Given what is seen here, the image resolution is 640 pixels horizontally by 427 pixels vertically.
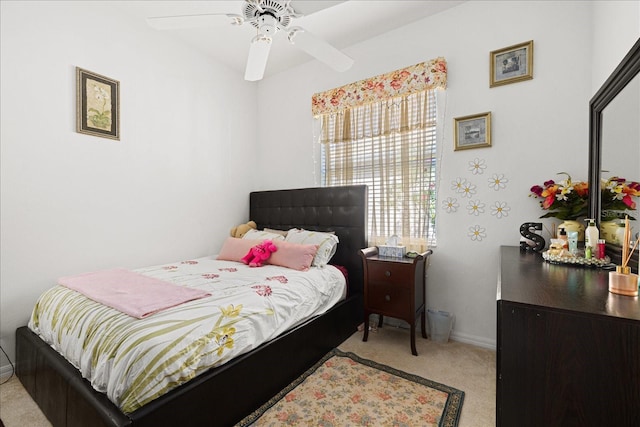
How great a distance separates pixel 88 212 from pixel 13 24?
1.34 meters

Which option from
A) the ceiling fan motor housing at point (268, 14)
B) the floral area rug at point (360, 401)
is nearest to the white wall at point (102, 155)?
the ceiling fan motor housing at point (268, 14)

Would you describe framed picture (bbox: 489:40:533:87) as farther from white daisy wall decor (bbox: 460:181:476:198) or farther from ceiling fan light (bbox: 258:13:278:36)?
ceiling fan light (bbox: 258:13:278:36)

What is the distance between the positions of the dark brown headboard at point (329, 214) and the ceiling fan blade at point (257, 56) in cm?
128

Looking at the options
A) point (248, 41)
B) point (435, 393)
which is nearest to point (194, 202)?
point (248, 41)

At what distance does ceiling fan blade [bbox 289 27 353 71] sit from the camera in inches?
67.8

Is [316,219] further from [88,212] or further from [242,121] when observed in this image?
[88,212]

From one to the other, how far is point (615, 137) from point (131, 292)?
108 inches

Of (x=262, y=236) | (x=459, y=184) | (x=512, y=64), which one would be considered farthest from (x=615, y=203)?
(x=262, y=236)

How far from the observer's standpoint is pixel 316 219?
3047 millimetres

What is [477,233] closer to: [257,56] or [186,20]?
[257,56]

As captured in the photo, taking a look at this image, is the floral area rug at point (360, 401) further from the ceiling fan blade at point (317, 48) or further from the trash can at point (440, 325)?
the ceiling fan blade at point (317, 48)

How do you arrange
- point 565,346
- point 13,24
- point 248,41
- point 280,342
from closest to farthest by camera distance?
point 565,346 < point 280,342 < point 13,24 < point 248,41

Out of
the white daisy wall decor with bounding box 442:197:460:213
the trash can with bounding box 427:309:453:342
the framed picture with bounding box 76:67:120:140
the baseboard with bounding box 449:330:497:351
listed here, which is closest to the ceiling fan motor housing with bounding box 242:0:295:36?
the framed picture with bounding box 76:67:120:140

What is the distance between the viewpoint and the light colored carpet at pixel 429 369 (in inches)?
61.8
